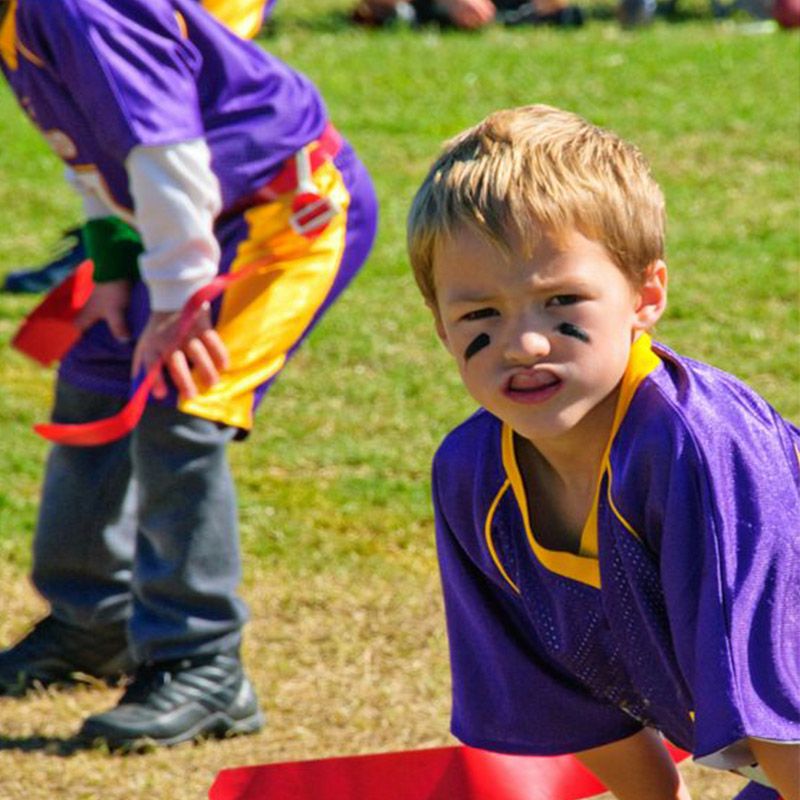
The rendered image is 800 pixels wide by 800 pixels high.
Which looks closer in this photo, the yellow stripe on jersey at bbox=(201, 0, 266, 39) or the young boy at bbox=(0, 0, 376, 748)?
the young boy at bbox=(0, 0, 376, 748)

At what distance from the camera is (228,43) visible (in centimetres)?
356

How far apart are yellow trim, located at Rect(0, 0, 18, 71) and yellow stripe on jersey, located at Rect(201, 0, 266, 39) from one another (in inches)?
16.3

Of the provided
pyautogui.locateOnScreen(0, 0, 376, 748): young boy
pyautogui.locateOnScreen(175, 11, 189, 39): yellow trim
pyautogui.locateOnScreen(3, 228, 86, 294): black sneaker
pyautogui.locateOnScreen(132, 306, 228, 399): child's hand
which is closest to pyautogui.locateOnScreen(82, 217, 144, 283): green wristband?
pyautogui.locateOnScreen(0, 0, 376, 748): young boy

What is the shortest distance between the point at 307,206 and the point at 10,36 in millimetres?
662

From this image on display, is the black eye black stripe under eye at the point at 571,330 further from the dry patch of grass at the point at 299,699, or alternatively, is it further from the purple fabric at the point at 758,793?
the dry patch of grass at the point at 299,699

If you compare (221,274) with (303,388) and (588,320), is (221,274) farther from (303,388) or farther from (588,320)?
(303,388)

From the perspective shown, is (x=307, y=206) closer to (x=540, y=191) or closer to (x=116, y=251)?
(x=116, y=251)

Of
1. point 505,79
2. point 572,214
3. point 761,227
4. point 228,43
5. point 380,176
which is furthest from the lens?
point 505,79

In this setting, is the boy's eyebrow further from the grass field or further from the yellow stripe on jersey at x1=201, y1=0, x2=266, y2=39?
the yellow stripe on jersey at x1=201, y1=0, x2=266, y2=39

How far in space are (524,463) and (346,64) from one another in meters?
7.50

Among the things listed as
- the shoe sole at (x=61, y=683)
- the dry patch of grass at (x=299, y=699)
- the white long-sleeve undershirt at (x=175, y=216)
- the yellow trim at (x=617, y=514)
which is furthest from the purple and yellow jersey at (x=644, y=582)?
the shoe sole at (x=61, y=683)

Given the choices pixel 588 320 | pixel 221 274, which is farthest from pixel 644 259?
pixel 221 274

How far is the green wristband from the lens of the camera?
3742mm

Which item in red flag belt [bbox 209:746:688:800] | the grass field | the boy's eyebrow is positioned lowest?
the grass field
